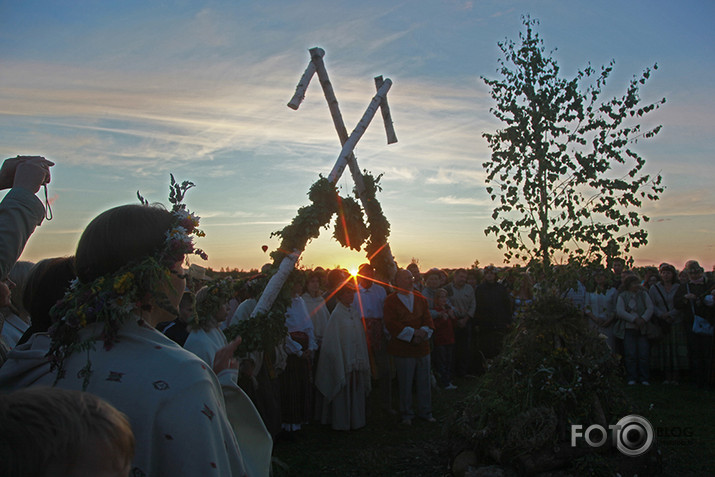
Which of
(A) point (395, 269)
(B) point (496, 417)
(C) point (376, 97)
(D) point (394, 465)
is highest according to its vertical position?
(C) point (376, 97)

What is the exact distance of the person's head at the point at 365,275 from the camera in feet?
31.2

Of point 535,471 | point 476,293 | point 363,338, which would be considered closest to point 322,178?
point 363,338

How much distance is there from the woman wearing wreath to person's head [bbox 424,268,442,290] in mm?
8999

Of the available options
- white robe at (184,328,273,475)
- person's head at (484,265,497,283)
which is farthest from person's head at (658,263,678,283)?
white robe at (184,328,273,475)

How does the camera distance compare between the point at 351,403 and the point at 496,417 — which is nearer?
the point at 496,417

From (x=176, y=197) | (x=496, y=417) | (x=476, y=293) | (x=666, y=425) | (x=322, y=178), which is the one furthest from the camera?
(x=476, y=293)

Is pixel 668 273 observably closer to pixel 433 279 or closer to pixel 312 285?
pixel 433 279

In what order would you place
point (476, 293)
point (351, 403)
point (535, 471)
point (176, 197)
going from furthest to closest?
point (476, 293) → point (351, 403) → point (535, 471) → point (176, 197)

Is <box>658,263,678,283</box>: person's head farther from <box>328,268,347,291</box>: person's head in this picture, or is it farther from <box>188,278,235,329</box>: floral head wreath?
<box>188,278,235,329</box>: floral head wreath

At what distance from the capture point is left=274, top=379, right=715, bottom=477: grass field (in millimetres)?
6086

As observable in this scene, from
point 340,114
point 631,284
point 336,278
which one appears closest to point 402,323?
point 336,278

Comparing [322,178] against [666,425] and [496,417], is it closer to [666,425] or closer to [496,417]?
[496,417]

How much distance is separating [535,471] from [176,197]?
14.5 feet

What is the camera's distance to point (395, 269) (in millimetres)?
8094
